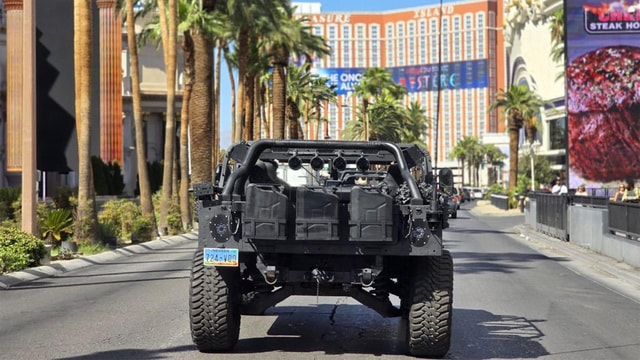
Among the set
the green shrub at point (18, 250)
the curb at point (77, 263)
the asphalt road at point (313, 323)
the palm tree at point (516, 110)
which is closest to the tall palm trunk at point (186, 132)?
the curb at point (77, 263)

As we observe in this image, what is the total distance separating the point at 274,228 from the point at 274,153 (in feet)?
7.10

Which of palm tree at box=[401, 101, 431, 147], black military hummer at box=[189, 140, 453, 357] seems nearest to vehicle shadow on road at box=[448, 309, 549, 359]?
black military hummer at box=[189, 140, 453, 357]

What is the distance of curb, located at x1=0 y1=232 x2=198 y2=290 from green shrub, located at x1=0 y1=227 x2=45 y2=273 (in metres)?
0.19

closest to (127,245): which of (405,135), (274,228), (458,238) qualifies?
(458,238)

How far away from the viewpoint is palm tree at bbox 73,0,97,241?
2544 centimetres

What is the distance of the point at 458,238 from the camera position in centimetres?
3167

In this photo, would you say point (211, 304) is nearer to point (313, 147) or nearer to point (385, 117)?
point (313, 147)

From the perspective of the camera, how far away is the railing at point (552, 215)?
29.0 meters

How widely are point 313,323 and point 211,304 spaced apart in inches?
112

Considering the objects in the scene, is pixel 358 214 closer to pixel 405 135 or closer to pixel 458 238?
pixel 458 238

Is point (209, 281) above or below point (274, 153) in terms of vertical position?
below

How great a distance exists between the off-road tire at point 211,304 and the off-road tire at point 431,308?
1.71 m

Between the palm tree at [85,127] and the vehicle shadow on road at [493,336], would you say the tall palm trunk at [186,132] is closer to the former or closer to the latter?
the palm tree at [85,127]

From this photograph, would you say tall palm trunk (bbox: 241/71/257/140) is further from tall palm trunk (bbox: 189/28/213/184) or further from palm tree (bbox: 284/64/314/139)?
palm tree (bbox: 284/64/314/139)
